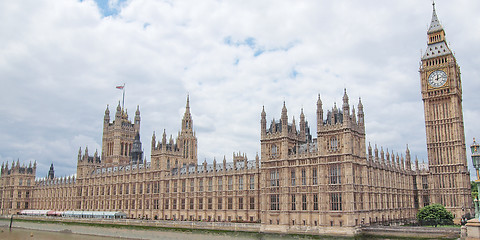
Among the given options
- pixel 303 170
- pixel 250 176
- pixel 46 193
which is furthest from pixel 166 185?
pixel 46 193

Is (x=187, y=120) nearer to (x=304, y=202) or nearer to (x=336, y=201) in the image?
(x=304, y=202)

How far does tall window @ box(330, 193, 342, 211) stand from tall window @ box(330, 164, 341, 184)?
2.31 meters

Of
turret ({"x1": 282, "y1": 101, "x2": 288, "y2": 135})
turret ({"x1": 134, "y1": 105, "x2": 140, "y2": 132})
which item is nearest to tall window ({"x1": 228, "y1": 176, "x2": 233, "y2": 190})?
turret ({"x1": 282, "y1": 101, "x2": 288, "y2": 135})

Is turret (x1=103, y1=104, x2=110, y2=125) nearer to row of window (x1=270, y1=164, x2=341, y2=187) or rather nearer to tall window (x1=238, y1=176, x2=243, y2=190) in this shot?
tall window (x1=238, y1=176, x2=243, y2=190)

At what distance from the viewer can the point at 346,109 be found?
74.4m

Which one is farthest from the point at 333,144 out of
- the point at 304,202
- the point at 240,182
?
the point at 240,182

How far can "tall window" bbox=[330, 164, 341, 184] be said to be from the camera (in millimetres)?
73688

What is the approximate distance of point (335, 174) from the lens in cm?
7425

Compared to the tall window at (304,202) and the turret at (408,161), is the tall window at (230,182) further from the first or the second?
the turret at (408,161)

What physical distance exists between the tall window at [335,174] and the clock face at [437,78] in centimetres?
4911

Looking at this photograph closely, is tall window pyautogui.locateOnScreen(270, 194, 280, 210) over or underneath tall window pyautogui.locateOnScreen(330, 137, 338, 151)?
underneath

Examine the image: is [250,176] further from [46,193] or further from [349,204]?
[46,193]

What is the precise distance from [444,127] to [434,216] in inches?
1192

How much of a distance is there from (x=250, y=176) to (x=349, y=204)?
29226 millimetres
